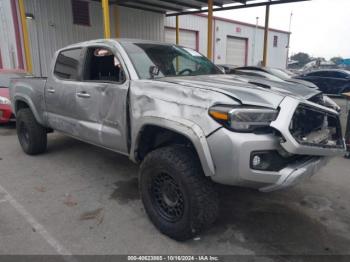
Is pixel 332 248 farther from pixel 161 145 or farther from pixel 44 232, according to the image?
pixel 44 232

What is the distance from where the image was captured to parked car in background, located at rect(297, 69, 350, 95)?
14.2 meters

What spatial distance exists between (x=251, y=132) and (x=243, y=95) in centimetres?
36

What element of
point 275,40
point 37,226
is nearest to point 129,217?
point 37,226

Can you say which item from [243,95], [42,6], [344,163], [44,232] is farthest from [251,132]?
[42,6]

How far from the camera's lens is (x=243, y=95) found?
254cm

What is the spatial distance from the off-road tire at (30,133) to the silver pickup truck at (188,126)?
1.37 m

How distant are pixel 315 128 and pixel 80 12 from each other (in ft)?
41.7

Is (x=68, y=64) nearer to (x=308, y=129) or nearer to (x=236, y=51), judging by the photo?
(x=308, y=129)

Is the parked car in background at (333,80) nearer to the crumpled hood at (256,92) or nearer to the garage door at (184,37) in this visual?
the garage door at (184,37)

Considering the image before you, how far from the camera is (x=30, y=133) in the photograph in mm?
5105

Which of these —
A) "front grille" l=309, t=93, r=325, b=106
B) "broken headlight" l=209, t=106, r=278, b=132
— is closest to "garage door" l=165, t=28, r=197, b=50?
"front grille" l=309, t=93, r=325, b=106

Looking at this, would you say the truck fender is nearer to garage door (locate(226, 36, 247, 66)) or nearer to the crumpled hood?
the crumpled hood

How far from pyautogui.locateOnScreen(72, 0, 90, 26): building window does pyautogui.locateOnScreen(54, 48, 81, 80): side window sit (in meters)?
9.51

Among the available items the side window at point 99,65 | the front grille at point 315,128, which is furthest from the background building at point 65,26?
the front grille at point 315,128
